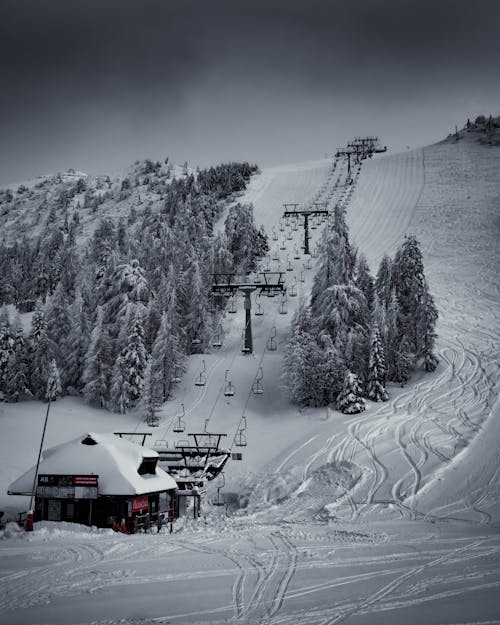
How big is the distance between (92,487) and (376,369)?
83.4 ft

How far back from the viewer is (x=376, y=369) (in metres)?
46.4

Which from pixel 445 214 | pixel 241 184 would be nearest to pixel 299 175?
pixel 241 184

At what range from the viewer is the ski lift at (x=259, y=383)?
4678cm

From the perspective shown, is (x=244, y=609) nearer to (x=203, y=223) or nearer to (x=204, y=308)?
(x=204, y=308)

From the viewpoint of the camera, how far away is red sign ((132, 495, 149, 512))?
2834 centimetres

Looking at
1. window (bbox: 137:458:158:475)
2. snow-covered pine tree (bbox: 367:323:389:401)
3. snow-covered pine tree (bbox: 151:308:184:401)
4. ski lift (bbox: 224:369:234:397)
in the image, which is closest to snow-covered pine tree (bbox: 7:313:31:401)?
snow-covered pine tree (bbox: 151:308:184:401)

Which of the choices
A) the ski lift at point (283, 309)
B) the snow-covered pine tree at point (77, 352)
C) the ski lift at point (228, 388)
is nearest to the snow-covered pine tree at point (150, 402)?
the ski lift at point (228, 388)

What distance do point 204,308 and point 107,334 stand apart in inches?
440

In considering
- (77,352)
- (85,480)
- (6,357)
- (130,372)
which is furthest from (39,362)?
(85,480)

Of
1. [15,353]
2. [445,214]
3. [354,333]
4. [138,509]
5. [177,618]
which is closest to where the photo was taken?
[177,618]

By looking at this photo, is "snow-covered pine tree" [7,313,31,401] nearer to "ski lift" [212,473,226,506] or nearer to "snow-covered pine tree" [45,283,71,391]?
"snow-covered pine tree" [45,283,71,391]

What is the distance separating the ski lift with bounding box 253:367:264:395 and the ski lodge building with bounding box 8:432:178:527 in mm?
17768

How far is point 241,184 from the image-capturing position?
130 m

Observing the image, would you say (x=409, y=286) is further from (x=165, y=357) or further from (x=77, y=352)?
(x=77, y=352)
